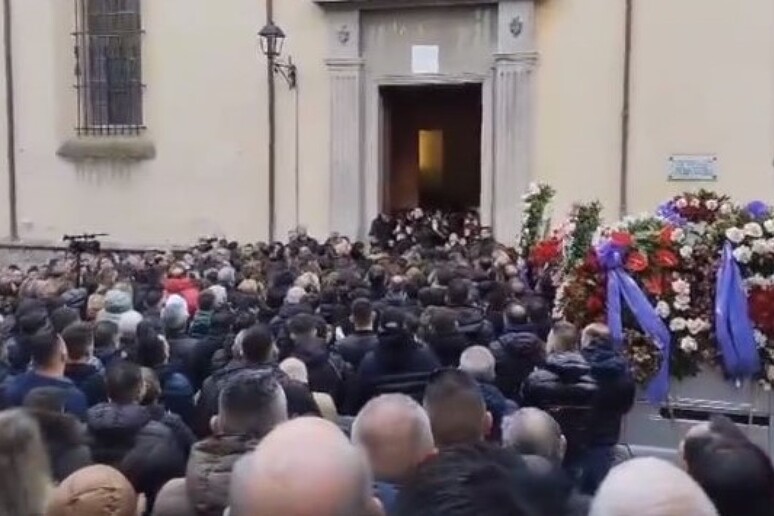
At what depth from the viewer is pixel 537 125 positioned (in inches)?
618

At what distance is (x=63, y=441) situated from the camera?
4277 millimetres

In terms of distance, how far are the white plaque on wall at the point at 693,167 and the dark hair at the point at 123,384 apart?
11.1m

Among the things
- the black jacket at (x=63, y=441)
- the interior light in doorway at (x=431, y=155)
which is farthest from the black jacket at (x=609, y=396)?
the interior light in doorway at (x=431, y=155)

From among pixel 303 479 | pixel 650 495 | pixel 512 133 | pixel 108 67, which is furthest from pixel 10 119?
pixel 650 495

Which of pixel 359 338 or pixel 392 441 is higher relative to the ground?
pixel 392 441

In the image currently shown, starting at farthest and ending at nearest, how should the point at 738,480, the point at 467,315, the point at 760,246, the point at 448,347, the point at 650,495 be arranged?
the point at 760,246 → the point at 467,315 → the point at 448,347 → the point at 738,480 → the point at 650,495

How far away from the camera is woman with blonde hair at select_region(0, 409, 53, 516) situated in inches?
139

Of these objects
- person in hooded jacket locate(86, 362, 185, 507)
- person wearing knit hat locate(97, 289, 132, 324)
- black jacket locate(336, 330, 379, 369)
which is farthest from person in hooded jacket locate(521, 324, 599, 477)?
person wearing knit hat locate(97, 289, 132, 324)

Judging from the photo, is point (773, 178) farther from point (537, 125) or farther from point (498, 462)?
point (498, 462)

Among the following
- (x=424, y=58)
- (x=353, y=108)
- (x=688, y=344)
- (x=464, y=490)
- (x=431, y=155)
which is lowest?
(x=688, y=344)

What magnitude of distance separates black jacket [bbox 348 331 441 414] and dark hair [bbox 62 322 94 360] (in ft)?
4.45

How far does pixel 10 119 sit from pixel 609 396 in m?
15.4

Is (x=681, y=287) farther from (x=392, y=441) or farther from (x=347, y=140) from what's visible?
(x=347, y=140)

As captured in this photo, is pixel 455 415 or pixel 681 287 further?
pixel 681 287
